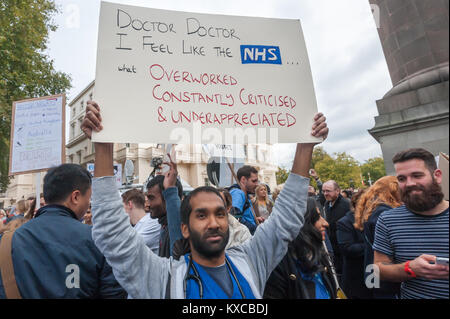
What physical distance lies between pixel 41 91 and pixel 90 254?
13864 mm

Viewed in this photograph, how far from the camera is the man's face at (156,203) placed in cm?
267

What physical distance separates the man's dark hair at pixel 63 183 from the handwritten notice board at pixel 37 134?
182 cm

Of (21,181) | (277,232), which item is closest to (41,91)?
(277,232)

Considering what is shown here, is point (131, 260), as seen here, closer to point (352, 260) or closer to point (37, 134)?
point (352, 260)

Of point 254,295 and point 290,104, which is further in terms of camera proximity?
point 290,104

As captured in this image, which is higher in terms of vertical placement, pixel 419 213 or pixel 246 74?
pixel 246 74

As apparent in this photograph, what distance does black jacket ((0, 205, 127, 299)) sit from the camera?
1551mm

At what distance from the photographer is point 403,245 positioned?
1.85 metres

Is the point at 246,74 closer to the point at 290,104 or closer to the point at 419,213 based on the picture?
the point at 290,104

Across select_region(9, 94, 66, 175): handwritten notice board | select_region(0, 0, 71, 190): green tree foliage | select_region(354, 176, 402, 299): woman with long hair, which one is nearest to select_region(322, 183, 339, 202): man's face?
select_region(354, 176, 402, 299): woman with long hair

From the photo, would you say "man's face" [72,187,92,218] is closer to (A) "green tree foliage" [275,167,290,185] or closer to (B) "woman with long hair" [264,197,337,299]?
(B) "woman with long hair" [264,197,337,299]

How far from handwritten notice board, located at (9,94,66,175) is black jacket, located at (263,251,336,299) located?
305cm

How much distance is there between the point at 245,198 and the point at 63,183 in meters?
2.29

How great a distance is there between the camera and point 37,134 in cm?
357
